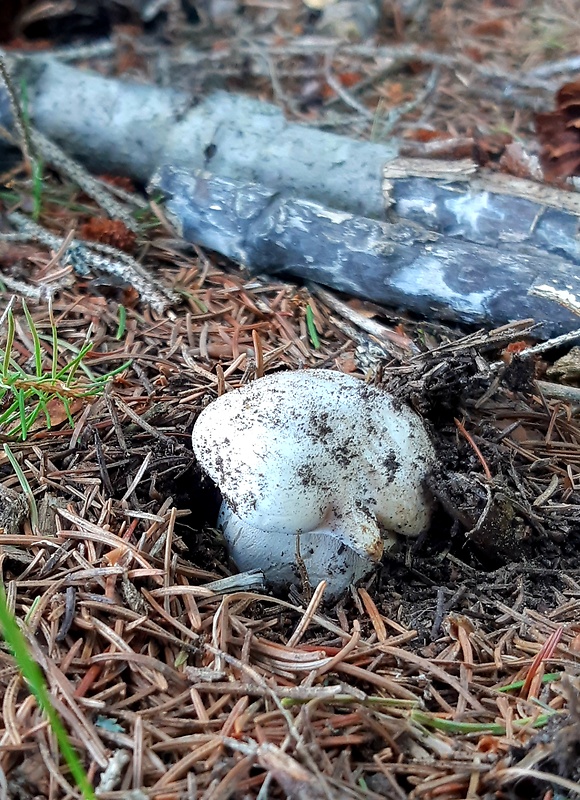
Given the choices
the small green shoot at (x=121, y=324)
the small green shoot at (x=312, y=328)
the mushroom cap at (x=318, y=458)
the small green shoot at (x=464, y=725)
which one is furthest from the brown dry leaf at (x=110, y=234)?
the small green shoot at (x=464, y=725)

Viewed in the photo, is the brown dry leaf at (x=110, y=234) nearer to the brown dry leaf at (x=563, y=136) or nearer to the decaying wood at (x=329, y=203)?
the decaying wood at (x=329, y=203)

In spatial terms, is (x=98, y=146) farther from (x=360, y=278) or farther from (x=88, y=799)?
(x=88, y=799)

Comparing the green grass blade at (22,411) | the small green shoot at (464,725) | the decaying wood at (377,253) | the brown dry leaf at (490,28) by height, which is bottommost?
the small green shoot at (464,725)

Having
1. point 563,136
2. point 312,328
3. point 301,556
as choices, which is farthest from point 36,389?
point 563,136

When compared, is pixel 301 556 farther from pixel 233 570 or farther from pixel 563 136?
pixel 563 136

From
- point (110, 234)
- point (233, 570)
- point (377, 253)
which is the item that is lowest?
point (233, 570)
